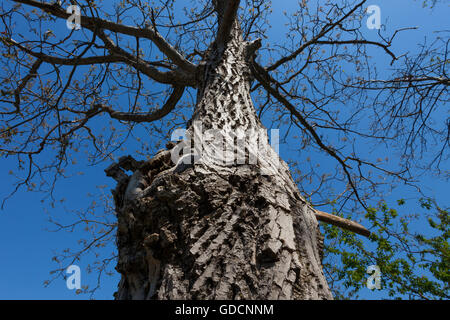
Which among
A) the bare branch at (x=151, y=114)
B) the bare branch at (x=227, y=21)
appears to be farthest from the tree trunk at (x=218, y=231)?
the bare branch at (x=151, y=114)

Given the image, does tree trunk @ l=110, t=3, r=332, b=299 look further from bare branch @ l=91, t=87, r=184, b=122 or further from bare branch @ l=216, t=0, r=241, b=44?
bare branch @ l=91, t=87, r=184, b=122

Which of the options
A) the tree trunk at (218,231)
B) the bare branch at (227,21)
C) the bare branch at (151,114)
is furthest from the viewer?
the bare branch at (151,114)

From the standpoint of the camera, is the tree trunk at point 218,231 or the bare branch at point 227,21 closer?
the tree trunk at point 218,231

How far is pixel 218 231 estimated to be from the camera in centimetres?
129

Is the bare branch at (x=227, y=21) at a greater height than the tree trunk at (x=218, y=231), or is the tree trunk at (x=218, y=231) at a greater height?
the bare branch at (x=227, y=21)

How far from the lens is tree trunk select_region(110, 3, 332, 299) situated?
3.65 ft

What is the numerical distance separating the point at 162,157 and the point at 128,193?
1.21 ft

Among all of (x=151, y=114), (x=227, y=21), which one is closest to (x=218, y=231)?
(x=227, y=21)

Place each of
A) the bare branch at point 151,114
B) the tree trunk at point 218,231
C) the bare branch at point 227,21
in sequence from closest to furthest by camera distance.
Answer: the tree trunk at point 218,231, the bare branch at point 227,21, the bare branch at point 151,114

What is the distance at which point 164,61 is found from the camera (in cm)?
478

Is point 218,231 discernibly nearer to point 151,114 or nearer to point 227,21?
point 227,21

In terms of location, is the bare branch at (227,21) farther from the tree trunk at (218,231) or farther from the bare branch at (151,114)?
the tree trunk at (218,231)

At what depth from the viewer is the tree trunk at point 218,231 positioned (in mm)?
1111
